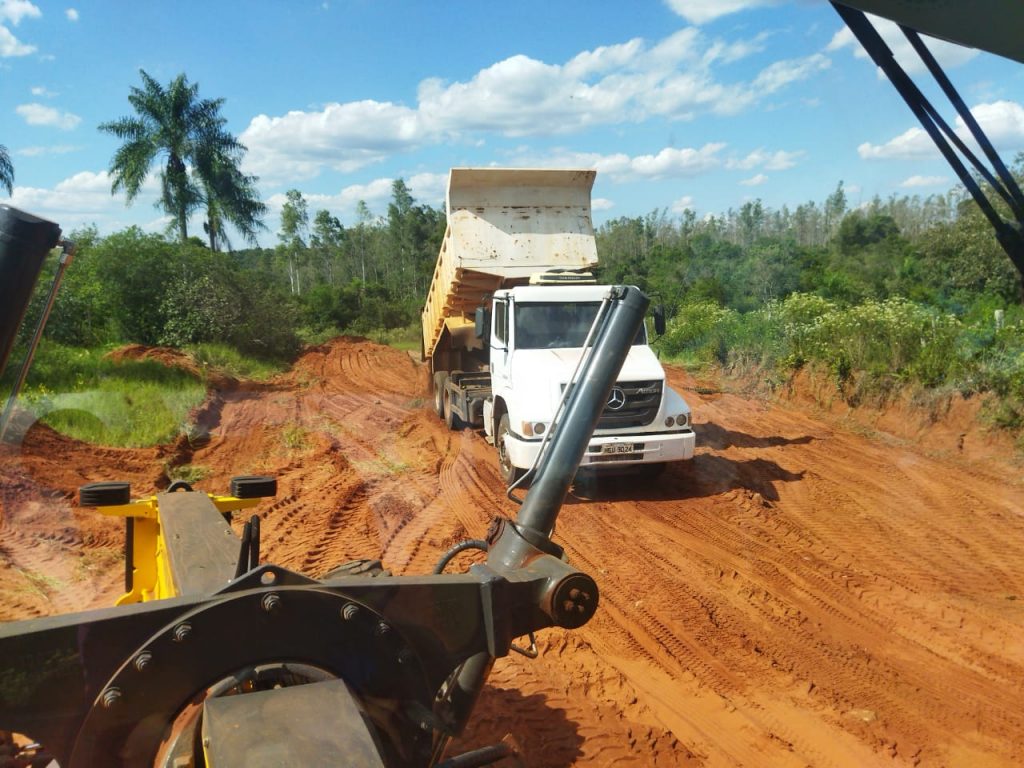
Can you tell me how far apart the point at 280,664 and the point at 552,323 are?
29.4ft

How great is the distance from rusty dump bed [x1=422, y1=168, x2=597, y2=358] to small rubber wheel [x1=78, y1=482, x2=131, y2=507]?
914 cm

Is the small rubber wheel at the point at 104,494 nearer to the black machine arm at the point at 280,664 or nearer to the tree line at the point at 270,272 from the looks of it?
the black machine arm at the point at 280,664

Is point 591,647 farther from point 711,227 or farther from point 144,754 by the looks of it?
point 711,227

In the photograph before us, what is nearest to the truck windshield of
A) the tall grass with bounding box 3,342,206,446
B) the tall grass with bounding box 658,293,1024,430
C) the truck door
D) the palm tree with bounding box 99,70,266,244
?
the truck door

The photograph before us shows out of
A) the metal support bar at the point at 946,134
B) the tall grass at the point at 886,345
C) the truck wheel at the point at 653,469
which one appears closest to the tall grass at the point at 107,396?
the truck wheel at the point at 653,469

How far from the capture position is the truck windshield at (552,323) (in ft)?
33.7

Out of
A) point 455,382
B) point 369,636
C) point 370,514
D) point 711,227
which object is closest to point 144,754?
point 369,636

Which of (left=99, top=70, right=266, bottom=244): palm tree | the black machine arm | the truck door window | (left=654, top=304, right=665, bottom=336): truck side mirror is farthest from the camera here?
(left=99, top=70, right=266, bottom=244): palm tree

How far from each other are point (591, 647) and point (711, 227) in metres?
77.2

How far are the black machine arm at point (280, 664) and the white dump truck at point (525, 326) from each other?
5866 mm

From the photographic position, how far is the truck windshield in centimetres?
1026

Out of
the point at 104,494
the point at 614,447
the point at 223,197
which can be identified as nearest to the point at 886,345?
the point at 614,447

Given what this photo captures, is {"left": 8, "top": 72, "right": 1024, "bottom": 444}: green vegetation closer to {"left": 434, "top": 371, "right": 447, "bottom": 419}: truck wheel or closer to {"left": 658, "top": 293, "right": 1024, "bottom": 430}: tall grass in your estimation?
{"left": 658, "top": 293, "right": 1024, "bottom": 430}: tall grass

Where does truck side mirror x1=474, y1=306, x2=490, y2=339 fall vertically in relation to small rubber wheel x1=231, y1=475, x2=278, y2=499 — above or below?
above
